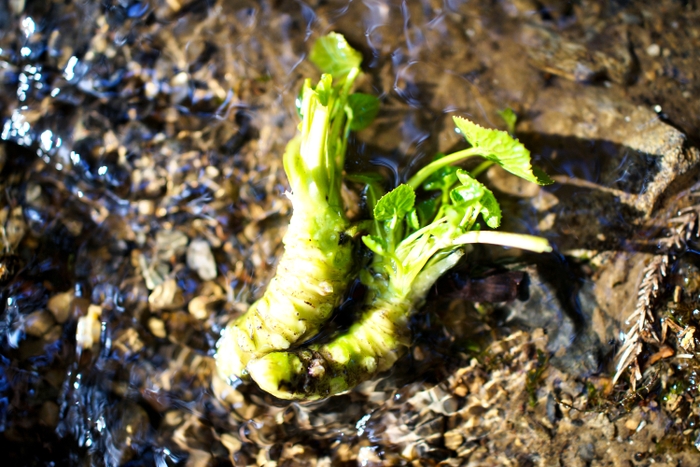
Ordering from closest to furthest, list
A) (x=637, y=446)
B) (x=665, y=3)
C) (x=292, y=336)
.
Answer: (x=292, y=336)
(x=637, y=446)
(x=665, y=3)

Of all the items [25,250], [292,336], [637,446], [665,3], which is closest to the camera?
[292,336]

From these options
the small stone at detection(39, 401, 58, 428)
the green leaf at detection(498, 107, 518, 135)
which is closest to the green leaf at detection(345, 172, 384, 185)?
the green leaf at detection(498, 107, 518, 135)

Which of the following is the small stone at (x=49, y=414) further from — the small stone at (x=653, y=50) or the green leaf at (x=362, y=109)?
the small stone at (x=653, y=50)

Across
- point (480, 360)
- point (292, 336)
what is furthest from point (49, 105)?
point (480, 360)

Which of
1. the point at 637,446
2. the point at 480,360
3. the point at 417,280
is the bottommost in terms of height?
the point at 637,446

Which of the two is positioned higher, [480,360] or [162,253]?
[162,253]

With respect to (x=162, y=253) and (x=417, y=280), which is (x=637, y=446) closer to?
(x=417, y=280)

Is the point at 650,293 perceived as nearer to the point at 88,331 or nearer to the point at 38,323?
the point at 88,331

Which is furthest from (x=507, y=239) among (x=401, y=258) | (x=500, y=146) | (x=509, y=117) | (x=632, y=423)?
(x=632, y=423)
